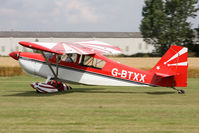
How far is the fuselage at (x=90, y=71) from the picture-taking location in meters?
13.0

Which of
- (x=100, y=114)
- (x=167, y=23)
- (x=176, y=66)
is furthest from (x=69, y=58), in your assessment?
(x=167, y=23)

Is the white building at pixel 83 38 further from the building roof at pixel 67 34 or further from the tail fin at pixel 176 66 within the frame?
the tail fin at pixel 176 66

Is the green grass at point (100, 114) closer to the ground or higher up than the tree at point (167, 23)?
closer to the ground

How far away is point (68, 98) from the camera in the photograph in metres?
12.1

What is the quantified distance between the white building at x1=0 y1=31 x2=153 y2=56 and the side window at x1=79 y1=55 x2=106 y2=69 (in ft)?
143

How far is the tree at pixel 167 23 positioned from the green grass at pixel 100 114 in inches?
1676

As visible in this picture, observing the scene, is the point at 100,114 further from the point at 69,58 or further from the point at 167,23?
the point at 167,23

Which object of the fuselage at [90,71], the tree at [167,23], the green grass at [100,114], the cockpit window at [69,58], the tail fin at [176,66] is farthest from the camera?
the tree at [167,23]

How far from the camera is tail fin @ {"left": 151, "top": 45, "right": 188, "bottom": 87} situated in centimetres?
1234

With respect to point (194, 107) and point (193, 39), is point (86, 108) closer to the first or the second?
point (194, 107)

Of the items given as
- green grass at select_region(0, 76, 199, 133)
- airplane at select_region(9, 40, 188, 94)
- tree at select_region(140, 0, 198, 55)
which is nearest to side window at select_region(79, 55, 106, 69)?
airplane at select_region(9, 40, 188, 94)

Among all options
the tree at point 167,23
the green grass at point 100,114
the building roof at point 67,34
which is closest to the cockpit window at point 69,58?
the green grass at point 100,114

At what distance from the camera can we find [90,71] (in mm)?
13500

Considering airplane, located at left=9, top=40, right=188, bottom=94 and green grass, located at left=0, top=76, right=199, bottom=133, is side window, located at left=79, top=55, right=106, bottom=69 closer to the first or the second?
airplane, located at left=9, top=40, right=188, bottom=94
